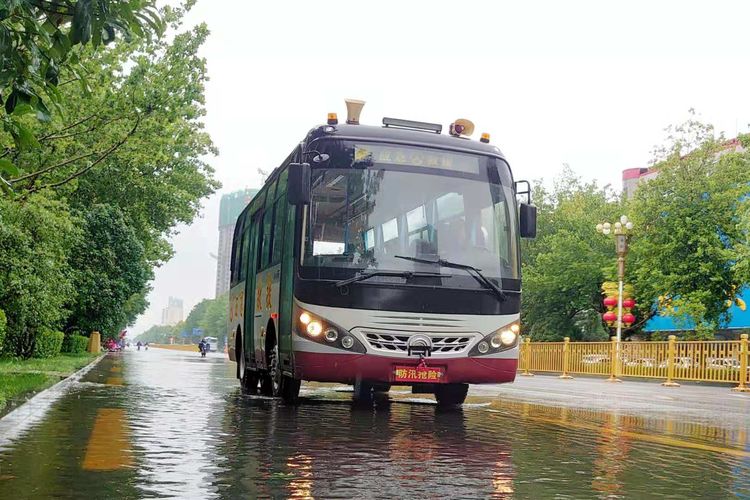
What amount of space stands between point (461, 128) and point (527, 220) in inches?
67.2

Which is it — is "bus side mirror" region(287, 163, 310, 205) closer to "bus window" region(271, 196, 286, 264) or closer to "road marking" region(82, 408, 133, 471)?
"bus window" region(271, 196, 286, 264)

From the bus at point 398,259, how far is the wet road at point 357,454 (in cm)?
72

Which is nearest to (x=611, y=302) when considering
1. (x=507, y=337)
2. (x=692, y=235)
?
(x=692, y=235)

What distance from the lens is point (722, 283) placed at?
4138cm

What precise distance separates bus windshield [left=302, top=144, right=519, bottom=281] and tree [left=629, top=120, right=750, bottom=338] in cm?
2941

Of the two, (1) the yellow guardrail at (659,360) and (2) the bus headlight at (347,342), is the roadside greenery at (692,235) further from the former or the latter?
(2) the bus headlight at (347,342)

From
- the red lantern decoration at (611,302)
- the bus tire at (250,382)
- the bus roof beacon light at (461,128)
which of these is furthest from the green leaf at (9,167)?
the red lantern decoration at (611,302)

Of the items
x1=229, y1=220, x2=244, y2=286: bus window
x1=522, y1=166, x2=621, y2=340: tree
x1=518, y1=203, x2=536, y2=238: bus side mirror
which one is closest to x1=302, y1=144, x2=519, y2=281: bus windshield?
x1=518, y1=203, x2=536, y2=238: bus side mirror

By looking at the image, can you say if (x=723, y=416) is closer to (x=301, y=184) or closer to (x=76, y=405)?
(x=301, y=184)

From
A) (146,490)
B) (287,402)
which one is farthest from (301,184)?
(146,490)

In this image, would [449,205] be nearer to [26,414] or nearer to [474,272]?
[474,272]

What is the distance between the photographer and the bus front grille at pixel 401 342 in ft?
38.1

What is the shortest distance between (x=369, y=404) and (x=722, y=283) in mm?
31374

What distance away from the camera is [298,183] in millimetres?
11625
